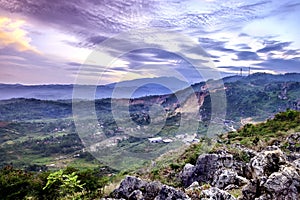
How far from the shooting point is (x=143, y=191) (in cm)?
954

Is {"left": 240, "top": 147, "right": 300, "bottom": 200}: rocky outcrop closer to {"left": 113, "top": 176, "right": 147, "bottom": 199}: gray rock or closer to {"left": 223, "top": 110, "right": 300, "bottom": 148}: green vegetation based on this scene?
{"left": 113, "top": 176, "right": 147, "bottom": 199}: gray rock

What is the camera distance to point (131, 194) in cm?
929

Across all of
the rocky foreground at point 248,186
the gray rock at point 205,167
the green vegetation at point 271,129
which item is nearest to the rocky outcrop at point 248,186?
the rocky foreground at point 248,186

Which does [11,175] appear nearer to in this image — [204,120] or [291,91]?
[204,120]

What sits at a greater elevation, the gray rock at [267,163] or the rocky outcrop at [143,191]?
the gray rock at [267,163]

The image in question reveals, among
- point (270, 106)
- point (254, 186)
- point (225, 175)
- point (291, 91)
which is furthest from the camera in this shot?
point (291, 91)

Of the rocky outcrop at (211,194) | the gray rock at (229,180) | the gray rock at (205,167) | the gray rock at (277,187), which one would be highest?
the gray rock at (277,187)

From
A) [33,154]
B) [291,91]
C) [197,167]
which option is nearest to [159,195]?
[197,167]

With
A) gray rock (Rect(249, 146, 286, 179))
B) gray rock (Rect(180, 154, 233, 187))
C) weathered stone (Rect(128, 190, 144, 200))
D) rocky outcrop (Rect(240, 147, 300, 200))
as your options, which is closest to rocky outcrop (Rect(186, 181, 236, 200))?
rocky outcrop (Rect(240, 147, 300, 200))

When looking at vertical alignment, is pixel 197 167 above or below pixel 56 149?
above

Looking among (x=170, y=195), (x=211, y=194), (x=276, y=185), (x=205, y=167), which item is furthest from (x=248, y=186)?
(x=205, y=167)

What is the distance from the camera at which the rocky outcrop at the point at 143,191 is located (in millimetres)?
8500

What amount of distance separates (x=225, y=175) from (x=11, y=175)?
1225 centimetres

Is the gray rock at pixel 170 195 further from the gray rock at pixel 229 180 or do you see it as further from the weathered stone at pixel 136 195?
the gray rock at pixel 229 180
